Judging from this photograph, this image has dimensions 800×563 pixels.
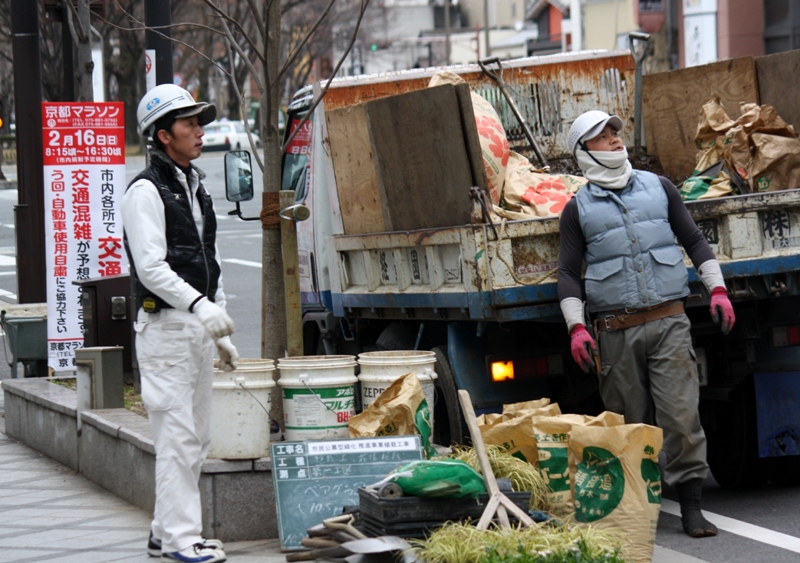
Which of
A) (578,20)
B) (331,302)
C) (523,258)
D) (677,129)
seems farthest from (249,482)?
(578,20)

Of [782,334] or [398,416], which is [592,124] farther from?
[398,416]

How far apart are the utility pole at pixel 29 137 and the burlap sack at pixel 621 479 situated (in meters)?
7.23

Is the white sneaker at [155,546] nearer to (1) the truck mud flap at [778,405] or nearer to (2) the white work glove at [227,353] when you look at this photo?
(2) the white work glove at [227,353]

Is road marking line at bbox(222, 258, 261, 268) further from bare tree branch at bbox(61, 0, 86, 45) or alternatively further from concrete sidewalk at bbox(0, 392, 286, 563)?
concrete sidewalk at bbox(0, 392, 286, 563)

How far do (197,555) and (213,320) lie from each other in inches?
41.1

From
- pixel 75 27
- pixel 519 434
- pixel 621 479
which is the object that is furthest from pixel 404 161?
pixel 75 27

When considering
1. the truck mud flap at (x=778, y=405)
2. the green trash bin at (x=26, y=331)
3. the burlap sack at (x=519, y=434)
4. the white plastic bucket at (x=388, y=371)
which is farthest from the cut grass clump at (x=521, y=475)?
the green trash bin at (x=26, y=331)

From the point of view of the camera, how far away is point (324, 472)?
5402 millimetres

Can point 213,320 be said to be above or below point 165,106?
below

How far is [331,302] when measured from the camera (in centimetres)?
831

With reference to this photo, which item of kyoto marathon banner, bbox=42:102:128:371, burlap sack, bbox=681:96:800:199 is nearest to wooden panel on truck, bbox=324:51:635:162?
burlap sack, bbox=681:96:800:199

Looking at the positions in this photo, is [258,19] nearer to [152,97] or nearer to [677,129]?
[152,97]

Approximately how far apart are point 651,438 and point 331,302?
3506 mm

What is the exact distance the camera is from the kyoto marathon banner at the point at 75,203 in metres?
9.88
